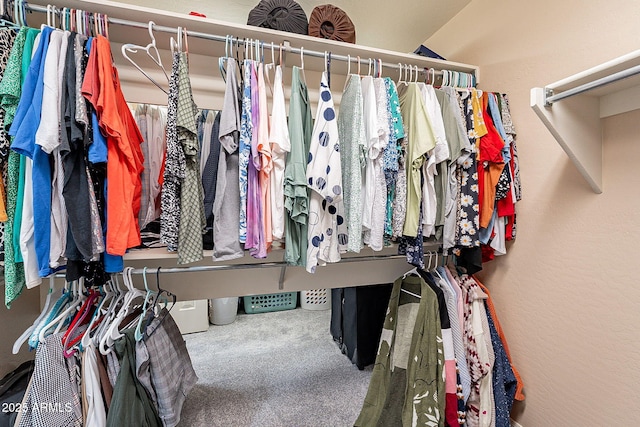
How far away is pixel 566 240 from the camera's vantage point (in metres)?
1.16

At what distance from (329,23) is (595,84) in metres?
1.07

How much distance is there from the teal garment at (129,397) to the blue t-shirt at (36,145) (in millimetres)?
352

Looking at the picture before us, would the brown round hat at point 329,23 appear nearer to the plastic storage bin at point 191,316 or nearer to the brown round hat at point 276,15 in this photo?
the brown round hat at point 276,15

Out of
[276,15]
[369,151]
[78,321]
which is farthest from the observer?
[276,15]

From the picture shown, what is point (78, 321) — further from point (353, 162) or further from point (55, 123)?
point (353, 162)

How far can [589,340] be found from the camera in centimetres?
108

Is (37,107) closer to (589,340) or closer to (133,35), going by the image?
(133,35)

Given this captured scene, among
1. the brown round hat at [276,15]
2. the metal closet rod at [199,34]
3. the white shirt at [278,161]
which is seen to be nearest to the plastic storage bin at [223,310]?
the white shirt at [278,161]

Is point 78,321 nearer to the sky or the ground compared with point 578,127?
nearer to the ground

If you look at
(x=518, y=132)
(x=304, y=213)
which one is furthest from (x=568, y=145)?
(x=304, y=213)

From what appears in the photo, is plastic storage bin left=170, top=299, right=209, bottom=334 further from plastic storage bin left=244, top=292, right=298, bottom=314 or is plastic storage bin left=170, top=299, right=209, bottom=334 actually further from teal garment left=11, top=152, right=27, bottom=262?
teal garment left=11, top=152, right=27, bottom=262

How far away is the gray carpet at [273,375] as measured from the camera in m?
1.41

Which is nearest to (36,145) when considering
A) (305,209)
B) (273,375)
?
(305,209)

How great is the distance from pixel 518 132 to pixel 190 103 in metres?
1.46
